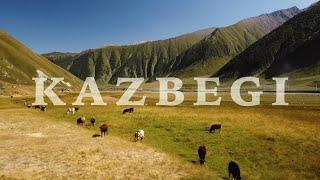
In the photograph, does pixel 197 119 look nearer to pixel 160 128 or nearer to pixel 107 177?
pixel 160 128

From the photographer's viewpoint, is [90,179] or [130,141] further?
[130,141]

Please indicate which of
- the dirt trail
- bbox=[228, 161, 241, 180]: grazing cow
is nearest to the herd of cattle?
bbox=[228, 161, 241, 180]: grazing cow

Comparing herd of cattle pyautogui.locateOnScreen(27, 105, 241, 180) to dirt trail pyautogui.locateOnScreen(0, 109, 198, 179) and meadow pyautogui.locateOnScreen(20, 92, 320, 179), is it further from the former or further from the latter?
dirt trail pyautogui.locateOnScreen(0, 109, 198, 179)

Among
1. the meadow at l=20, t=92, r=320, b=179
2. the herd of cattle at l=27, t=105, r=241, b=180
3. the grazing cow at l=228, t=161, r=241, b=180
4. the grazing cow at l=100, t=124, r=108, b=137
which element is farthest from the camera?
the grazing cow at l=100, t=124, r=108, b=137

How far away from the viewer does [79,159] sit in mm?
32031

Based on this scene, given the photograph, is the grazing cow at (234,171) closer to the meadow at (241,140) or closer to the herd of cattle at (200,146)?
the herd of cattle at (200,146)

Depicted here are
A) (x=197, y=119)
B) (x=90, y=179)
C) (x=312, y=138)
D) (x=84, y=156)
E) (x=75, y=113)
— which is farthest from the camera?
(x=75, y=113)

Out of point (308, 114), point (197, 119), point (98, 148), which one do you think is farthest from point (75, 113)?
point (308, 114)

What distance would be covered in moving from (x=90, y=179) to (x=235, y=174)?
388 inches

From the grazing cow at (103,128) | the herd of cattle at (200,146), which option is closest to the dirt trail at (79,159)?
the grazing cow at (103,128)

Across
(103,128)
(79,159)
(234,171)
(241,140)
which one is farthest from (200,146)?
(103,128)

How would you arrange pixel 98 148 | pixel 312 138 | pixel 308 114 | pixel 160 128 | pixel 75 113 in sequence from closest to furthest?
1. pixel 98 148
2. pixel 312 138
3. pixel 160 128
4. pixel 308 114
5. pixel 75 113

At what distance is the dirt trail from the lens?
92.0 ft

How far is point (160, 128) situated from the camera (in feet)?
163
